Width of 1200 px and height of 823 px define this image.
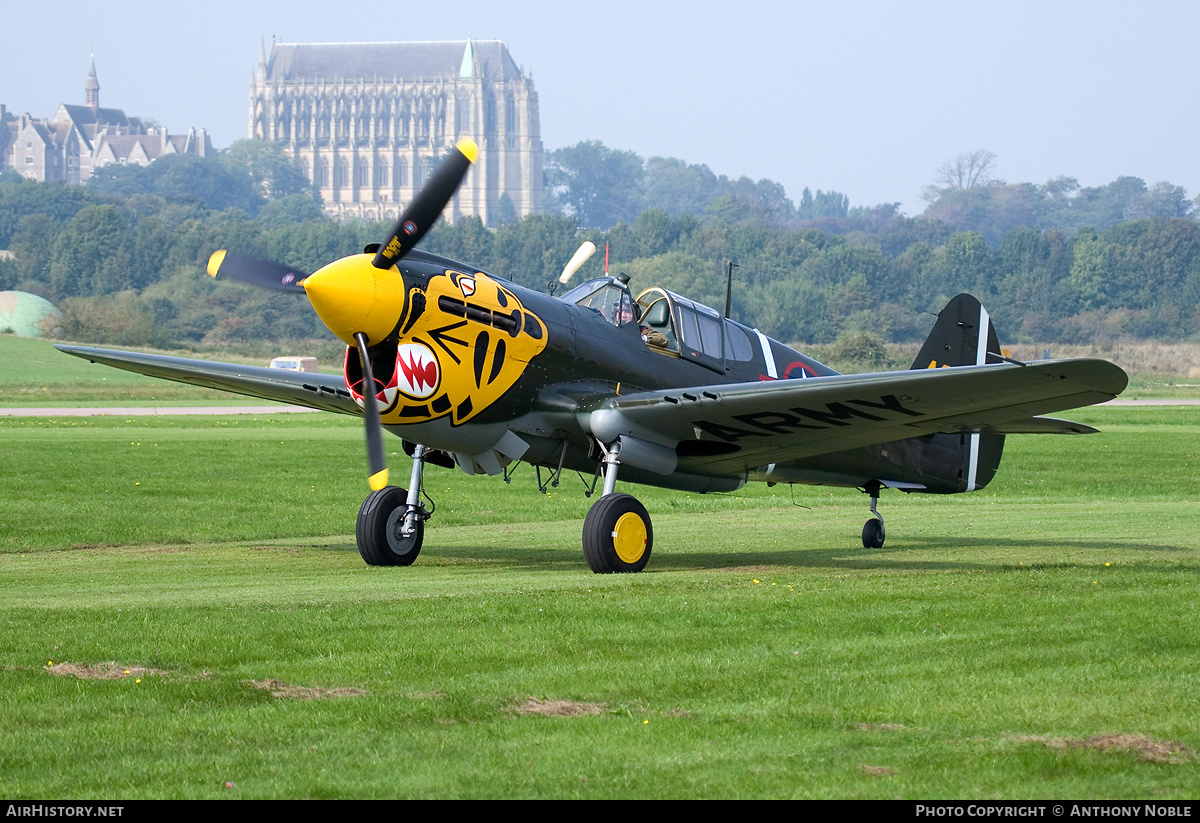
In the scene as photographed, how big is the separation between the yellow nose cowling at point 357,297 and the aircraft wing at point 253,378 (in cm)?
283

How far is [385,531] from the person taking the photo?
14711 millimetres

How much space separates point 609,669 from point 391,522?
6.86 metres

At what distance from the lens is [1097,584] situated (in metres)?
12.1

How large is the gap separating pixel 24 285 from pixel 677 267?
78719 mm

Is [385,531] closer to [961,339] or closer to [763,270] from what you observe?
[961,339]

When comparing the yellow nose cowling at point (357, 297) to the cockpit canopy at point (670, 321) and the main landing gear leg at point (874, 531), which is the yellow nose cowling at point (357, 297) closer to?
the cockpit canopy at point (670, 321)

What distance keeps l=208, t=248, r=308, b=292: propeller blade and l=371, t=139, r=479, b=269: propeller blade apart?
61.1 inches

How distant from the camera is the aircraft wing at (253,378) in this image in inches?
602

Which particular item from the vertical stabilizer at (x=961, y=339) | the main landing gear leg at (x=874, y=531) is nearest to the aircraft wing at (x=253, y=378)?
the main landing gear leg at (x=874, y=531)

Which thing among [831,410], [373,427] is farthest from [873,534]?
[373,427]

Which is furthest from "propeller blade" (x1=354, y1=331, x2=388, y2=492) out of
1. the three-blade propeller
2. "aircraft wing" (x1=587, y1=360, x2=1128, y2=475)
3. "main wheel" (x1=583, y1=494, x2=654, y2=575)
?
"aircraft wing" (x1=587, y1=360, x2=1128, y2=475)

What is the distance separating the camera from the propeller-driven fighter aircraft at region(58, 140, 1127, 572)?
12266 millimetres

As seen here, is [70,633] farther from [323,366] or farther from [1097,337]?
[1097,337]

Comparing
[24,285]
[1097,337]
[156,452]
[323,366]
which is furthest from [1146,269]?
[156,452]
